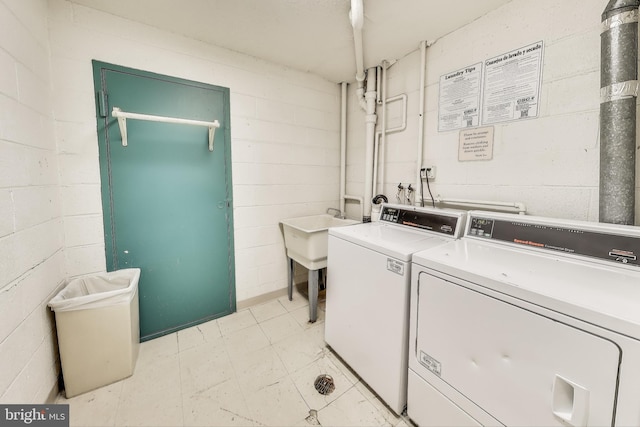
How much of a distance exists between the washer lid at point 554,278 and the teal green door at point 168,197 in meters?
1.68

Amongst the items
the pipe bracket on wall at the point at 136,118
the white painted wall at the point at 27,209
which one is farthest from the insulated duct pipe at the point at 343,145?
the white painted wall at the point at 27,209

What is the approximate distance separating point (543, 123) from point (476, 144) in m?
0.35

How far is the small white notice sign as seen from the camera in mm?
1647

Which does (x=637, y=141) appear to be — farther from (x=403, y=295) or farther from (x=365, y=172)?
(x=365, y=172)

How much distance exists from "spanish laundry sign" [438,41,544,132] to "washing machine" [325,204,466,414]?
69 cm

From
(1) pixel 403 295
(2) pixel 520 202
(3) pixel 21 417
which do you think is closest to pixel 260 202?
(1) pixel 403 295

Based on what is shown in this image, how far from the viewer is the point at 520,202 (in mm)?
1510

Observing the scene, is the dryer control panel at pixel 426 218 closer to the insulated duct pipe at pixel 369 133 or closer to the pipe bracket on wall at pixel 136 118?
the insulated duct pipe at pixel 369 133

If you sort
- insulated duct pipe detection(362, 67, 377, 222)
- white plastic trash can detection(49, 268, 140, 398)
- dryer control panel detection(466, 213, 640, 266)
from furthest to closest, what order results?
insulated duct pipe detection(362, 67, 377, 222), white plastic trash can detection(49, 268, 140, 398), dryer control panel detection(466, 213, 640, 266)

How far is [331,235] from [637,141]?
1569 millimetres

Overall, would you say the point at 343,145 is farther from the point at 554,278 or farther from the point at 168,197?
the point at 554,278
